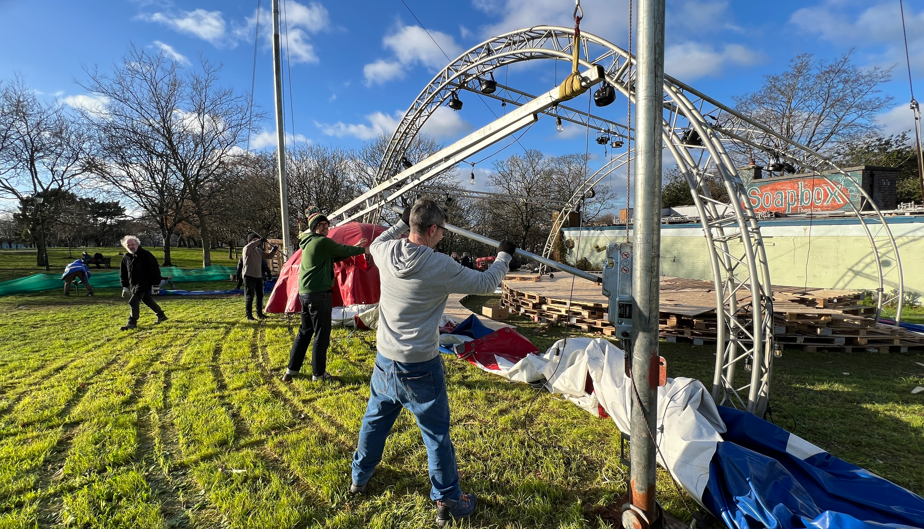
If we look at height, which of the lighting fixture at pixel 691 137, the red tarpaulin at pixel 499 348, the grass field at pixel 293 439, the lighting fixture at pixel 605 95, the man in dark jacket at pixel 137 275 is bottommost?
the grass field at pixel 293 439

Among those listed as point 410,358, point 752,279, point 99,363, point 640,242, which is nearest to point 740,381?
point 752,279

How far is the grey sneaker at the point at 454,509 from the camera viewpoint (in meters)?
2.51

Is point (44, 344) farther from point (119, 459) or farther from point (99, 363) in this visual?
point (119, 459)

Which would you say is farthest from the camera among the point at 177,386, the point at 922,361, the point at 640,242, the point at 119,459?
the point at 922,361

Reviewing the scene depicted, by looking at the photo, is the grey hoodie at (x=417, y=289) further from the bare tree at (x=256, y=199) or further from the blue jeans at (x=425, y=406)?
the bare tree at (x=256, y=199)

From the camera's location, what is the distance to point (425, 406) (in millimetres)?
2408

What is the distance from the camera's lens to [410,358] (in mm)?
2416

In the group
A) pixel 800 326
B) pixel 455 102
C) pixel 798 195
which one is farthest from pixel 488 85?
pixel 798 195

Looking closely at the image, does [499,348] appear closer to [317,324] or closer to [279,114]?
[317,324]

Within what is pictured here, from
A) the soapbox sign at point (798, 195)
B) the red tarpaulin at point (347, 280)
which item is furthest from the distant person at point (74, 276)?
the soapbox sign at point (798, 195)

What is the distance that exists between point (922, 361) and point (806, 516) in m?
7.23

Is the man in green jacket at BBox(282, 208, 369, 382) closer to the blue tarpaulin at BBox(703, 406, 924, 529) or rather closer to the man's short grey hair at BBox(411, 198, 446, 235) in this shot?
the man's short grey hair at BBox(411, 198, 446, 235)

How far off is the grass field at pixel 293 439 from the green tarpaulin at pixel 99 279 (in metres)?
9.32

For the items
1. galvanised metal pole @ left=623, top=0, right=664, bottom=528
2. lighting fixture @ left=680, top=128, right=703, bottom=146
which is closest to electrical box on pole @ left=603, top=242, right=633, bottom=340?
galvanised metal pole @ left=623, top=0, right=664, bottom=528
